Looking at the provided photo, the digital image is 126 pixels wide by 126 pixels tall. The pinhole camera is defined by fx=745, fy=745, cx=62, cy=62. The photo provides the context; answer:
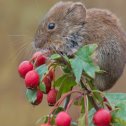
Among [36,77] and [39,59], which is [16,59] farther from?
[36,77]

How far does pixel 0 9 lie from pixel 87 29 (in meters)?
Result: 4.02

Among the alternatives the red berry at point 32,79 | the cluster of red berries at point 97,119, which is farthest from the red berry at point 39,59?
the cluster of red berries at point 97,119

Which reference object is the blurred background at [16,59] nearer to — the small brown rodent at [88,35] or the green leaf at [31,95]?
the small brown rodent at [88,35]

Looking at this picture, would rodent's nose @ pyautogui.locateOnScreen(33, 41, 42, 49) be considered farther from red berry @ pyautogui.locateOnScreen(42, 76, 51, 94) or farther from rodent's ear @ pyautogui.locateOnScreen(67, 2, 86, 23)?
red berry @ pyautogui.locateOnScreen(42, 76, 51, 94)

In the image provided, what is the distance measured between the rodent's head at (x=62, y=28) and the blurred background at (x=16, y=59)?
3240 mm

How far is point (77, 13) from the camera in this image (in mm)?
4512

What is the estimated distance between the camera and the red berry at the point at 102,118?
9.33 ft

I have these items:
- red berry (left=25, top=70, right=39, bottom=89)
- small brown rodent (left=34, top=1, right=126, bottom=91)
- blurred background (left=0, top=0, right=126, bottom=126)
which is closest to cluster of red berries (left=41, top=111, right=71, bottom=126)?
red berry (left=25, top=70, right=39, bottom=89)

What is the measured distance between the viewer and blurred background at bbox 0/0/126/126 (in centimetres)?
795

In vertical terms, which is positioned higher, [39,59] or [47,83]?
[39,59]

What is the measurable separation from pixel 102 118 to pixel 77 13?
69.0 inches

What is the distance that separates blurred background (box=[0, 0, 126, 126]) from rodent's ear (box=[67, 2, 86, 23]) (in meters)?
3.26

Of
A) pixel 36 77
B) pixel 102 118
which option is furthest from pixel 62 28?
pixel 102 118

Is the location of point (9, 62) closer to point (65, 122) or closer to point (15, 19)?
point (15, 19)
